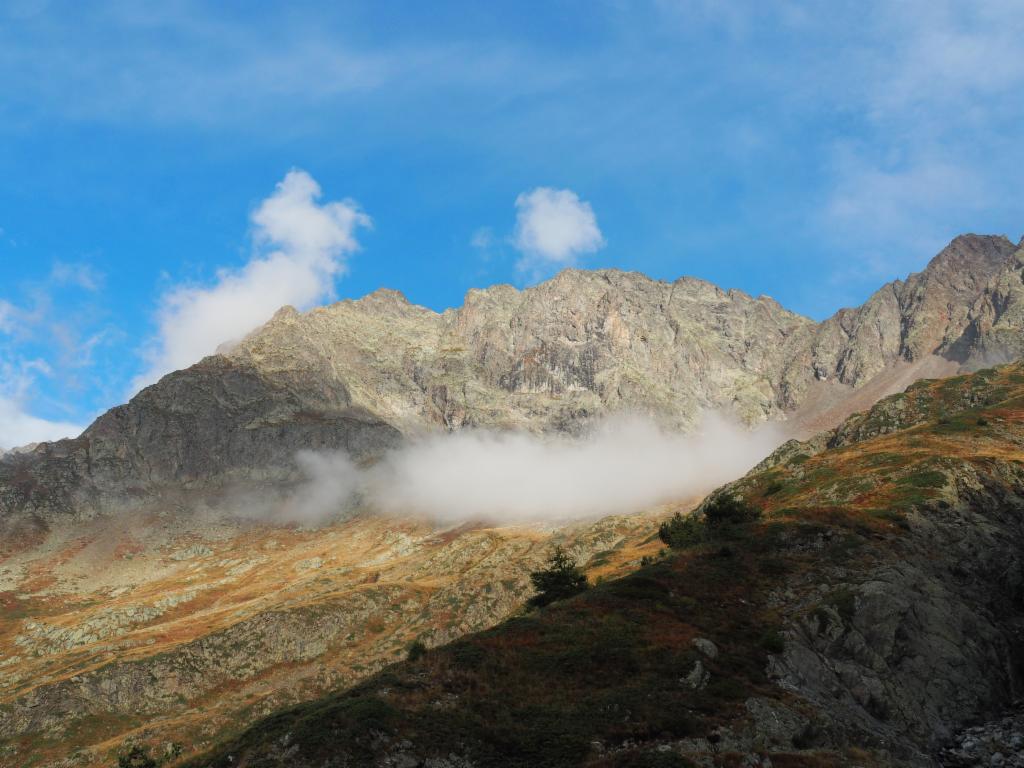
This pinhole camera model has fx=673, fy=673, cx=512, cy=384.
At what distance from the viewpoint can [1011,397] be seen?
111188 millimetres

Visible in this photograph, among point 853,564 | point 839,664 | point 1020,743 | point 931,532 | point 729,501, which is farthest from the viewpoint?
point 729,501

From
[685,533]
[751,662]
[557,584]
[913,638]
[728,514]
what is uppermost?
[728,514]

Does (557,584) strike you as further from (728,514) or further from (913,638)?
(913,638)

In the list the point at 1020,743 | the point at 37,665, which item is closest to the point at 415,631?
the point at 37,665

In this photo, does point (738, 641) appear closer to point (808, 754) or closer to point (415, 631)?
point (808, 754)

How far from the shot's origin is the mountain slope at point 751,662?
29.6m

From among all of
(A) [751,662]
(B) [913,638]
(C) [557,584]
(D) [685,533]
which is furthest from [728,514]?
(A) [751,662]

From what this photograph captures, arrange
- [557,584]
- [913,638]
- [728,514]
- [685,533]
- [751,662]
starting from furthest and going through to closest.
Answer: [685,533] < [728,514] < [557,584] < [913,638] < [751,662]

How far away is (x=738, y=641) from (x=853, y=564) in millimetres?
15652

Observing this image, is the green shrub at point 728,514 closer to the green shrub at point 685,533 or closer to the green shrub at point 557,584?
the green shrub at point 685,533

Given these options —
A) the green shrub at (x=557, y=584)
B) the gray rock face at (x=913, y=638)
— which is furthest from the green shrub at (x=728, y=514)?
the green shrub at (x=557, y=584)

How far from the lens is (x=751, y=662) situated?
1490 inches

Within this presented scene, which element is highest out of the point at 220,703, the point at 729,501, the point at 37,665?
the point at 729,501

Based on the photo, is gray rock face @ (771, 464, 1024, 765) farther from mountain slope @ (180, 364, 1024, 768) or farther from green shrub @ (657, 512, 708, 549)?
green shrub @ (657, 512, 708, 549)
